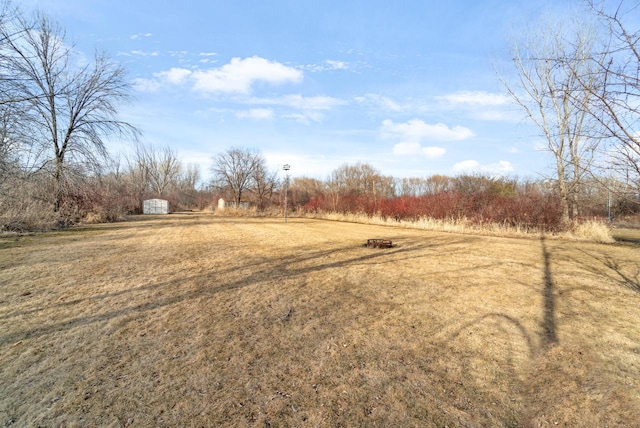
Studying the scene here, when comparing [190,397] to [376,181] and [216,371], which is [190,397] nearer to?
[216,371]

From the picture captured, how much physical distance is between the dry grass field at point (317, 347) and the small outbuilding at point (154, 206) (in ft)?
128

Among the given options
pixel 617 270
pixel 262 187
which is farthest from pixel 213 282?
pixel 262 187

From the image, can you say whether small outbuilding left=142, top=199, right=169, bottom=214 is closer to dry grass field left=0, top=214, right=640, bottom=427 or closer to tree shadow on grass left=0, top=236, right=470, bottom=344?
dry grass field left=0, top=214, right=640, bottom=427

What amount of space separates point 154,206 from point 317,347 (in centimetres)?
4506

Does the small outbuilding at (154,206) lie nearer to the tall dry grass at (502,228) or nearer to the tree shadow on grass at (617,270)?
the tall dry grass at (502,228)

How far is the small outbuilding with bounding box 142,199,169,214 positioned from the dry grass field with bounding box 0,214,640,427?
3895 cm

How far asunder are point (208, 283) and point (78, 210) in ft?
57.5

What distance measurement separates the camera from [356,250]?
909cm

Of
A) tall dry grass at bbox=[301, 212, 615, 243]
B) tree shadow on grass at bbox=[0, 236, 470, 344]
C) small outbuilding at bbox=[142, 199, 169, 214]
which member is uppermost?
small outbuilding at bbox=[142, 199, 169, 214]

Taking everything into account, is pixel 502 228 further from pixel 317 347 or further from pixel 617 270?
pixel 317 347

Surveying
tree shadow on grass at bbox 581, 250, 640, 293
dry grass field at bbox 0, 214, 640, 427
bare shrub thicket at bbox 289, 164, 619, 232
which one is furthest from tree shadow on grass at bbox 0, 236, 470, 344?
bare shrub thicket at bbox 289, 164, 619, 232

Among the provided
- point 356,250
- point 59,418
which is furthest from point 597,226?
point 59,418

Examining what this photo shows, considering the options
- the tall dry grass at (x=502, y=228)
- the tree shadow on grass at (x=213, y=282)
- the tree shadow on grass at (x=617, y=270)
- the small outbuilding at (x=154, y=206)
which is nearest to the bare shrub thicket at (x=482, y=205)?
the tall dry grass at (x=502, y=228)

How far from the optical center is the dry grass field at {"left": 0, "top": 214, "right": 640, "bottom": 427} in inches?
90.8
